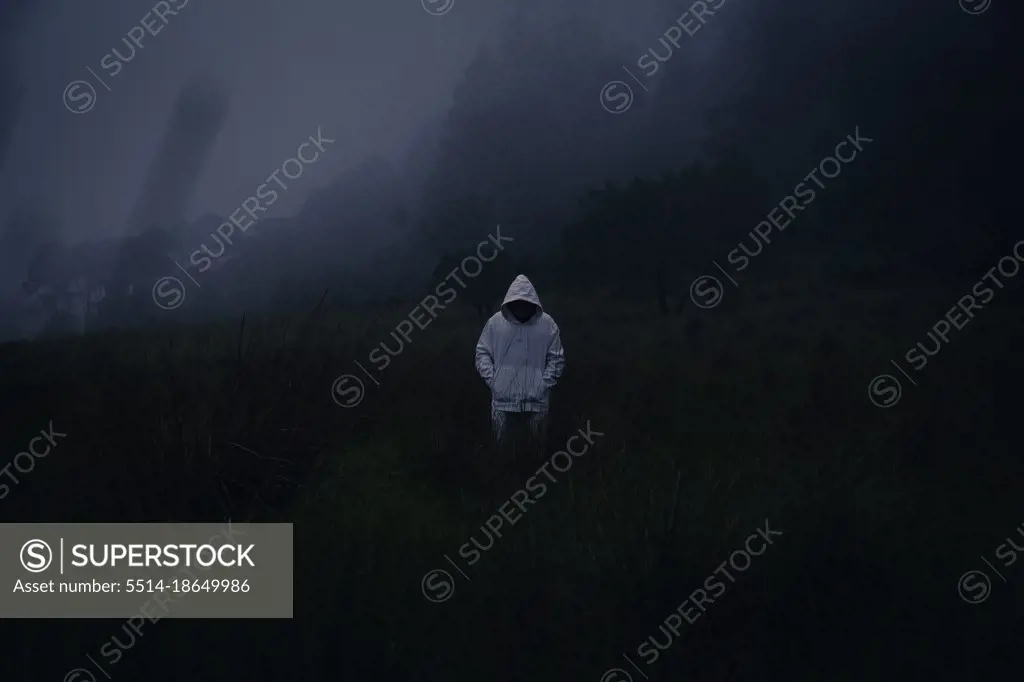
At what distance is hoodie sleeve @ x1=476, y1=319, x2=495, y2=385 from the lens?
275 inches

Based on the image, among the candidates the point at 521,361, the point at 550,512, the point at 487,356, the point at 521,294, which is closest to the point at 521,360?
the point at 521,361

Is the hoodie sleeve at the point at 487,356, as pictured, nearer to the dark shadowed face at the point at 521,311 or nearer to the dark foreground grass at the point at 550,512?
the dark shadowed face at the point at 521,311

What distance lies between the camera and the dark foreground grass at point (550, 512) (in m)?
4.05

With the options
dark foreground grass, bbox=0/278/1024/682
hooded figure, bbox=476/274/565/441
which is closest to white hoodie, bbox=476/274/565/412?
hooded figure, bbox=476/274/565/441

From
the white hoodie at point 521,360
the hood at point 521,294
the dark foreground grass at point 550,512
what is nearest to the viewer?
the dark foreground grass at point 550,512

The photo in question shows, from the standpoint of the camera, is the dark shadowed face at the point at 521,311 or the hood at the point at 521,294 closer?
the hood at the point at 521,294

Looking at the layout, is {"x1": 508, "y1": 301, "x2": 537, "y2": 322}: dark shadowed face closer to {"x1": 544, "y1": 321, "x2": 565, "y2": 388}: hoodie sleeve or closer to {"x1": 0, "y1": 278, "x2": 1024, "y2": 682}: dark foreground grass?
{"x1": 544, "y1": 321, "x2": 565, "y2": 388}: hoodie sleeve

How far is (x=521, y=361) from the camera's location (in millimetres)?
6930

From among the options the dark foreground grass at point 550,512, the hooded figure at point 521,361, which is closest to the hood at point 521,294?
the hooded figure at point 521,361

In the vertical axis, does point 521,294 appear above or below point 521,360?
above

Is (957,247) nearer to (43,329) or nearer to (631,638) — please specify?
(631,638)

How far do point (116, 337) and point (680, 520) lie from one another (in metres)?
13.3

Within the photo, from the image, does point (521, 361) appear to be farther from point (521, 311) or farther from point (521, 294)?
point (521, 294)

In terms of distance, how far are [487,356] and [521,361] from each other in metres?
0.32
